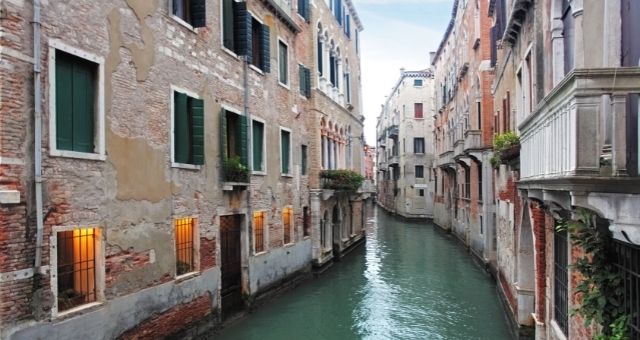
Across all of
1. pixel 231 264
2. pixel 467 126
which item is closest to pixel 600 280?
pixel 231 264

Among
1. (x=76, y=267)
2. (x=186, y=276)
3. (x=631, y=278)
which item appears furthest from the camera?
(x=186, y=276)

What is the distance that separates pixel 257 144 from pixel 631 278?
1008 cm

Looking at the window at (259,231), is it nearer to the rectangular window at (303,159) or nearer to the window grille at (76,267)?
the rectangular window at (303,159)

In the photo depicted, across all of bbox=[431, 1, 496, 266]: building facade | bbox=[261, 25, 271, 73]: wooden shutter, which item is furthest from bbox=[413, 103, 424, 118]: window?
bbox=[261, 25, 271, 73]: wooden shutter

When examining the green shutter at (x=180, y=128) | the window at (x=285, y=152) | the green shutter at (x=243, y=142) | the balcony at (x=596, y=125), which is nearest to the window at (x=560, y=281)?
the balcony at (x=596, y=125)

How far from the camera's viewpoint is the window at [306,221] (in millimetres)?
16556

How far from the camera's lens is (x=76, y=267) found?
276 inches

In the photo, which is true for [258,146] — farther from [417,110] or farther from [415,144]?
[417,110]

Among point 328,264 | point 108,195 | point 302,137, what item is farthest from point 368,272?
point 108,195

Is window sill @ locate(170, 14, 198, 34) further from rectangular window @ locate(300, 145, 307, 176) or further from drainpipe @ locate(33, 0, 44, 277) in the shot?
rectangular window @ locate(300, 145, 307, 176)

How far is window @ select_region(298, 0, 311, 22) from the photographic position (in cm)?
1666

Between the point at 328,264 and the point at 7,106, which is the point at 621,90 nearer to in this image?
the point at 7,106

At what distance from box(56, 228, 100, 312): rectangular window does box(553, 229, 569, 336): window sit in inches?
245

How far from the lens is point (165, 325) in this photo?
28.6 feet
